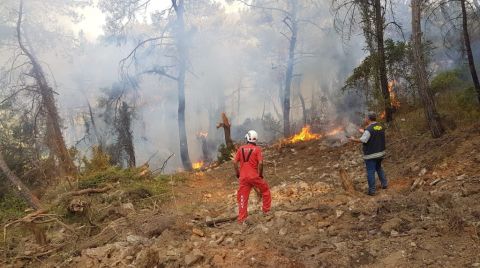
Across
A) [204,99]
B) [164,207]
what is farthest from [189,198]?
[204,99]

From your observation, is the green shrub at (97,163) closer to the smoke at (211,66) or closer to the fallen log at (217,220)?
the fallen log at (217,220)

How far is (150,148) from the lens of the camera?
3142cm

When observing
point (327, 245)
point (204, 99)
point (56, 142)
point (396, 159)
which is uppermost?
point (204, 99)

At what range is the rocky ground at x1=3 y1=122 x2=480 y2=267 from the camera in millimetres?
4656

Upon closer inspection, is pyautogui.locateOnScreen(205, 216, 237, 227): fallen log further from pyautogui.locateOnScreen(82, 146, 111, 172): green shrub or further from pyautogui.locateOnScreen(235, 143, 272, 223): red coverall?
pyautogui.locateOnScreen(82, 146, 111, 172): green shrub

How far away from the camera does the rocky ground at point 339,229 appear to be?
4.66m

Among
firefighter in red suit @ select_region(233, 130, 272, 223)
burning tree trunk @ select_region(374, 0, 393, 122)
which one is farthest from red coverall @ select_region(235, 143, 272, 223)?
burning tree trunk @ select_region(374, 0, 393, 122)

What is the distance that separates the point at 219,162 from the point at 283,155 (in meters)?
3.48

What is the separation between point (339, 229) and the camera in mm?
5566

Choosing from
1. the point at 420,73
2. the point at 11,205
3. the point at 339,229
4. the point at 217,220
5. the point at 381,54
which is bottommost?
the point at 339,229

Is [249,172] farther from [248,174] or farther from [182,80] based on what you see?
[182,80]

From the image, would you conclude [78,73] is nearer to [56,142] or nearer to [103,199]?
[56,142]

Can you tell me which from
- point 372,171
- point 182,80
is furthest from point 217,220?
point 182,80

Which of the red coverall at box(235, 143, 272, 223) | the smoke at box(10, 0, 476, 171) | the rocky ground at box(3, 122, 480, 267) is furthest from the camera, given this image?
the smoke at box(10, 0, 476, 171)
